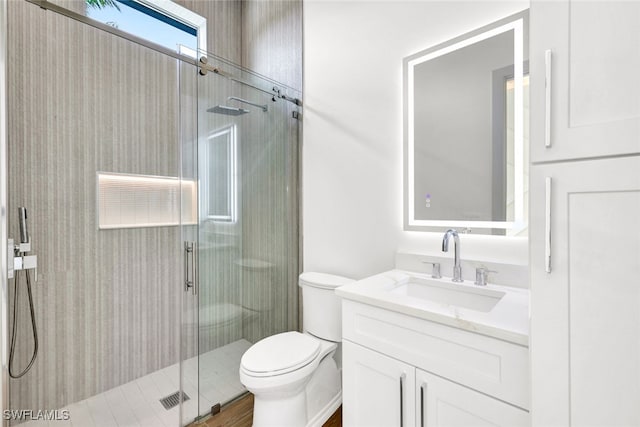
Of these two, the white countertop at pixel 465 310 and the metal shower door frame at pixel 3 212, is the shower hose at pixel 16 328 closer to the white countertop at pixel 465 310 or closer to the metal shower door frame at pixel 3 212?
the metal shower door frame at pixel 3 212

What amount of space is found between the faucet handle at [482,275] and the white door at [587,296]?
0.58m

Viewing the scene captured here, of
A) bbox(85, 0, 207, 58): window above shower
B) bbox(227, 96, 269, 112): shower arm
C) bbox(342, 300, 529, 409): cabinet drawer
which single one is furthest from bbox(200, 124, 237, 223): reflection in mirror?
bbox(342, 300, 529, 409): cabinet drawer

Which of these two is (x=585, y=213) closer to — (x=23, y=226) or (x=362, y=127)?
(x=362, y=127)

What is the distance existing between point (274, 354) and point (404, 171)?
4.00 feet

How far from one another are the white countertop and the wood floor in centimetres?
92

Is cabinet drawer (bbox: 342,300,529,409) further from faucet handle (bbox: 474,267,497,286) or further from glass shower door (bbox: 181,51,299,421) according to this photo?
glass shower door (bbox: 181,51,299,421)

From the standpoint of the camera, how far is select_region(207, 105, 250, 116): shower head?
172cm

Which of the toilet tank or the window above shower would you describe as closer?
the toilet tank

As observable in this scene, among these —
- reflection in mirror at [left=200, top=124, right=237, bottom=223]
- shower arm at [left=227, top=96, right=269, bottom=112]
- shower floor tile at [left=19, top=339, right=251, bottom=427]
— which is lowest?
shower floor tile at [left=19, top=339, right=251, bottom=427]

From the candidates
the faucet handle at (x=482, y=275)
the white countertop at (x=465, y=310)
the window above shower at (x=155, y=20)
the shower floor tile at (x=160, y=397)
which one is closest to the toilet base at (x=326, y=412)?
the shower floor tile at (x=160, y=397)

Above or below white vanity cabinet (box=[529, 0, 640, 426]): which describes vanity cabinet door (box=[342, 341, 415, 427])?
below

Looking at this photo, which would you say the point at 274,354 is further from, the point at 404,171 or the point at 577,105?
the point at 577,105

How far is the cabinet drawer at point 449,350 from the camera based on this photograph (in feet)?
2.94

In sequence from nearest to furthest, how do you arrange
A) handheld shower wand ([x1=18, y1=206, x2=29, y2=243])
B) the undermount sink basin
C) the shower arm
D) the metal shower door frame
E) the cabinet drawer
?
the cabinet drawer, the metal shower door frame, the undermount sink basin, handheld shower wand ([x1=18, y1=206, x2=29, y2=243]), the shower arm
